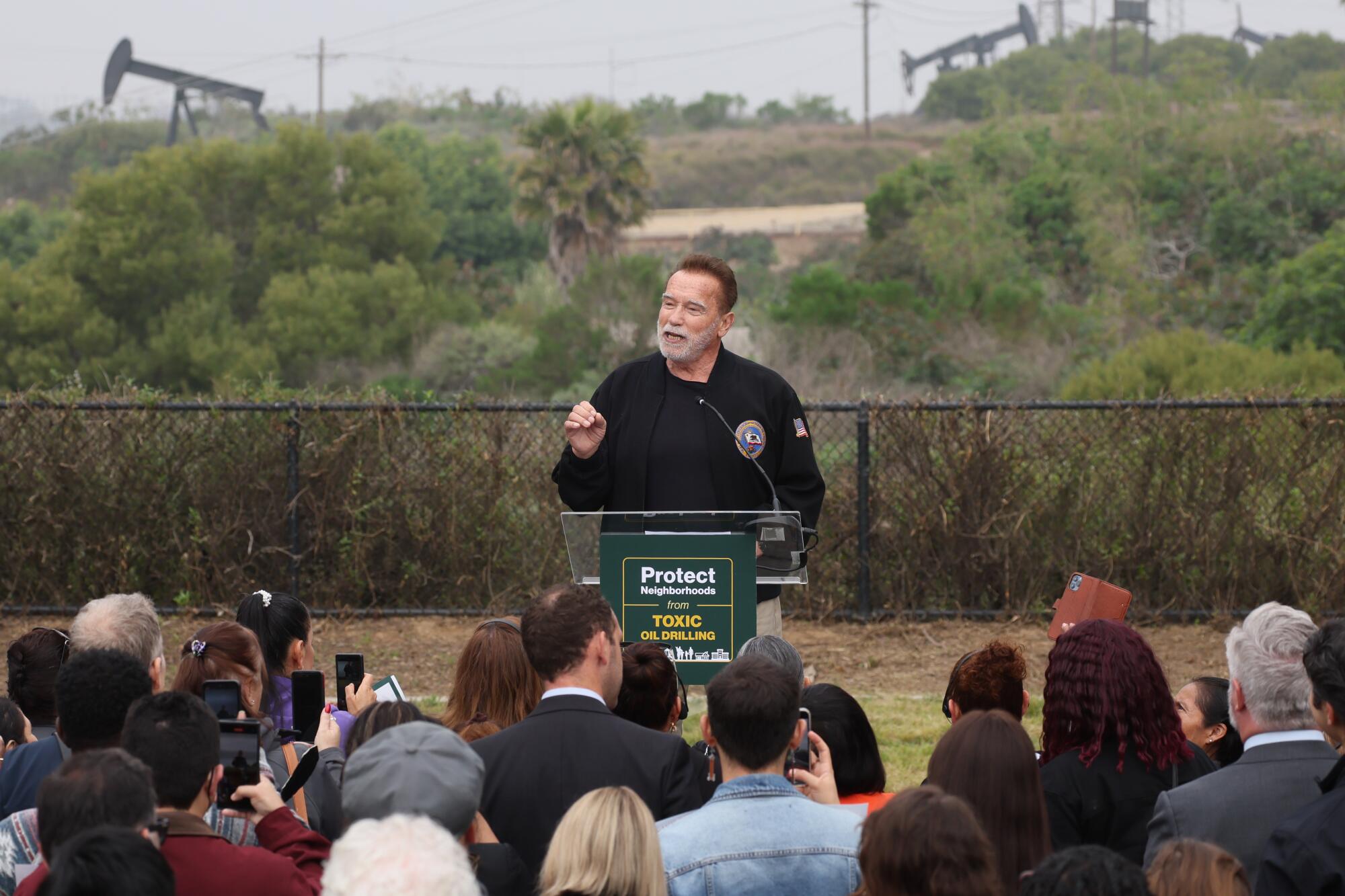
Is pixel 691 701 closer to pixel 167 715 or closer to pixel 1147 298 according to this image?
pixel 167 715

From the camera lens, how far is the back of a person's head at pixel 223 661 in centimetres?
427

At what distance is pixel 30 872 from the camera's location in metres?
A: 3.36

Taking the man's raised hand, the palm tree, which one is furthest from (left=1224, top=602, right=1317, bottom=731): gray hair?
the palm tree

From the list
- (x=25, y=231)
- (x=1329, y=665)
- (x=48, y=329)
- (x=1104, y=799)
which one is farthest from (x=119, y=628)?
(x=25, y=231)

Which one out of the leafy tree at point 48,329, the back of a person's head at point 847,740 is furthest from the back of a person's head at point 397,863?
the leafy tree at point 48,329

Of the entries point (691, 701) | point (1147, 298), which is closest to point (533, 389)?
point (1147, 298)

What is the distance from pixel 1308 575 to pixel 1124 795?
6941 millimetres

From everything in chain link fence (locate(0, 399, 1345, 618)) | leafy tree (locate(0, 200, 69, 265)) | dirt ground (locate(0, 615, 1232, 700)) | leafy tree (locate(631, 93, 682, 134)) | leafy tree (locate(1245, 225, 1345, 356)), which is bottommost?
dirt ground (locate(0, 615, 1232, 700))

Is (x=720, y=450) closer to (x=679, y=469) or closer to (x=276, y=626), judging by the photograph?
(x=679, y=469)

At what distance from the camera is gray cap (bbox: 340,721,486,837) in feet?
9.78

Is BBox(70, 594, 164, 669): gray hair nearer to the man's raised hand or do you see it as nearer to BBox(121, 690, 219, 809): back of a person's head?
BBox(121, 690, 219, 809): back of a person's head

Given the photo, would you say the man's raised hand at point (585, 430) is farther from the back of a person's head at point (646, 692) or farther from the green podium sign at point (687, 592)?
the back of a person's head at point (646, 692)

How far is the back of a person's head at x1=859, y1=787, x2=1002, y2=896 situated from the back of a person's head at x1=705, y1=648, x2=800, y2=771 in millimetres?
606

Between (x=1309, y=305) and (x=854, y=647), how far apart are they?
19611 millimetres
